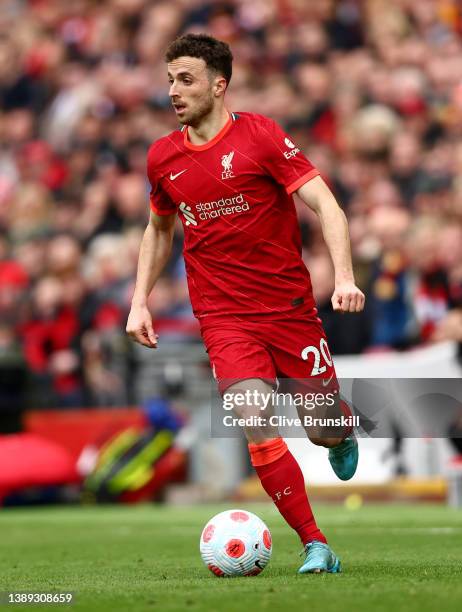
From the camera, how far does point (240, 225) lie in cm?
685

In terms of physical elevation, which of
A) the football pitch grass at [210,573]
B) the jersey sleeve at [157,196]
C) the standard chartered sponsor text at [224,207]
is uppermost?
the jersey sleeve at [157,196]

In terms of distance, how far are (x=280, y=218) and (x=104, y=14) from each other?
1384 cm

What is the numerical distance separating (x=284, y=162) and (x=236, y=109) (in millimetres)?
10003

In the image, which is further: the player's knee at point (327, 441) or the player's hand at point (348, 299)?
the player's knee at point (327, 441)

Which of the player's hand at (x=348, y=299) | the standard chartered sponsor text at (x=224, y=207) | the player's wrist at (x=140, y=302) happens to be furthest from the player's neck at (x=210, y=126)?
the player's hand at (x=348, y=299)

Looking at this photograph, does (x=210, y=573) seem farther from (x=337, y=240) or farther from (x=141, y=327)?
(x=337, y=240)

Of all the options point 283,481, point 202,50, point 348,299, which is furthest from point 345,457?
point 202,50

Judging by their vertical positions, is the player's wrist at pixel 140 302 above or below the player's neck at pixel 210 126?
below

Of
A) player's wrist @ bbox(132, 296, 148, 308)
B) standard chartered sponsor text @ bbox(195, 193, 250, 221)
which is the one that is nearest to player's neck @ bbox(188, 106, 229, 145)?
standard chartered sponsor text @ bbox(195, 193, 250, 221)

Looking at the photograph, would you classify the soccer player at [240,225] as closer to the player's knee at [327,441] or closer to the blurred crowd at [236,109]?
the player's knee at [327,441]

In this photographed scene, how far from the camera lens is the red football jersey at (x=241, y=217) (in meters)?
6.79

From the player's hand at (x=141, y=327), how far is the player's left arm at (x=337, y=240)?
0.99 m

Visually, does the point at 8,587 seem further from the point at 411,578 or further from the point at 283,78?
the point at 283,78

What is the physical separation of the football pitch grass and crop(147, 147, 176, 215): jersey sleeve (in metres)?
1.80
